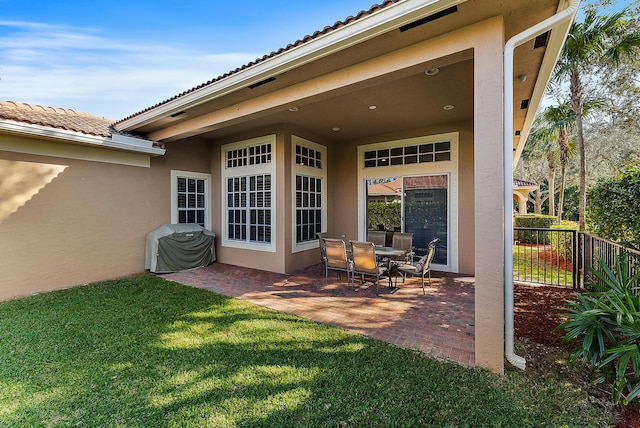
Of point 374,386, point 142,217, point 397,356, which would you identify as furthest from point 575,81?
point 142,217

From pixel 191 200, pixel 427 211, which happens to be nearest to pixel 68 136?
pixel 191 200

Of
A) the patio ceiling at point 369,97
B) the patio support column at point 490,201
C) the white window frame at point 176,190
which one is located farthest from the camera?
the white window frame at point 176,190

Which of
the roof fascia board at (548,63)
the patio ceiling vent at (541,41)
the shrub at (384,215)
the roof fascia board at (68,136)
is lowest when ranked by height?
the shrub at (384,215)

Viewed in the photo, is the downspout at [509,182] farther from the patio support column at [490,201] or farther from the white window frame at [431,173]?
the white window frame at [431,173]

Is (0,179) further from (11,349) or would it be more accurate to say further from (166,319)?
(166,319)

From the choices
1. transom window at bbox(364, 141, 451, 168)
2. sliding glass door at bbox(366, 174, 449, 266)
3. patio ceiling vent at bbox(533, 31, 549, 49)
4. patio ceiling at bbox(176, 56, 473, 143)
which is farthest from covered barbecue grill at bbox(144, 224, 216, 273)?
patio ceiling vent at bbox(533, 31, 549, 49)

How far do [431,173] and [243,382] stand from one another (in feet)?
21.6

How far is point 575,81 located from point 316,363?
1075cm

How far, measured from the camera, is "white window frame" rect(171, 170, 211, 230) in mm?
7750

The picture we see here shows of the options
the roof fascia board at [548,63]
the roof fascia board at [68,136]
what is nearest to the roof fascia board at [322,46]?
the roof fascia board at [548,63]

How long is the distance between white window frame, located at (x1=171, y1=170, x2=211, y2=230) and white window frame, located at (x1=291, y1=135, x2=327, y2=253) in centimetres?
307

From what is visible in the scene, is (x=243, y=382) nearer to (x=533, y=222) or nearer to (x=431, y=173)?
(x=431, y=173)

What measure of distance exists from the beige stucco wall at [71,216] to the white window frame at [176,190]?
0.15 metres

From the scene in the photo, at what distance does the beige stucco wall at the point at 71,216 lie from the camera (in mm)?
5289
